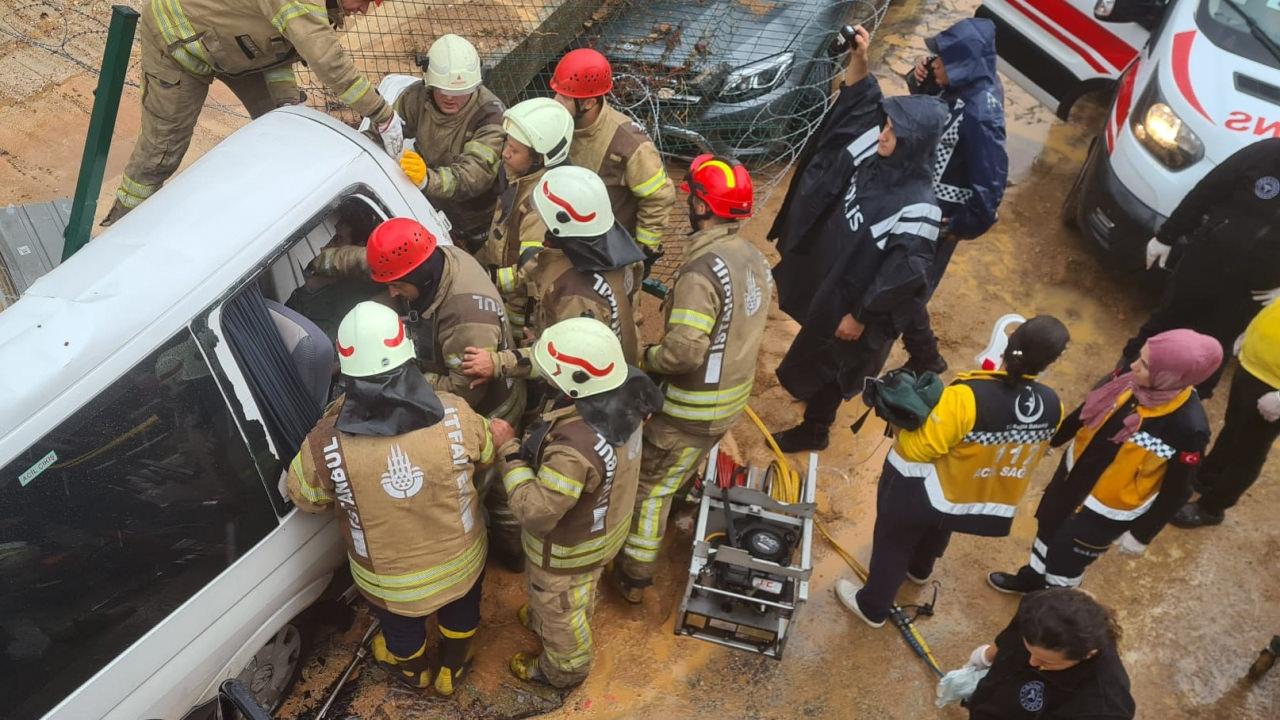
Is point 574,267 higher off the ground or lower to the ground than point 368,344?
lower

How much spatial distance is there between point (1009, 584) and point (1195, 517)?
121 cm

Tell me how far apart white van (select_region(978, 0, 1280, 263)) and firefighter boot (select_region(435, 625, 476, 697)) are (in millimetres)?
4432

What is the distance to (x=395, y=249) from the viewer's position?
11.0 ft

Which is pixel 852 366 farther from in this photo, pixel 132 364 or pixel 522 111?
pixel 132 364

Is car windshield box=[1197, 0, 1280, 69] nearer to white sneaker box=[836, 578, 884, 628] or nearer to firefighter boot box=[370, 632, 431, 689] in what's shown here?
white sneaker box=[836, 578, 884, 628]

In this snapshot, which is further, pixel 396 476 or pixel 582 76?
pixel 582 76

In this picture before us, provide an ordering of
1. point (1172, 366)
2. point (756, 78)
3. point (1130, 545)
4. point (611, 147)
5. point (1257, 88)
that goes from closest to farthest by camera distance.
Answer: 1. point (1172, 366)
2. point (1130, 545)
3. point (611, 147)
4. point (1257, 88)
5. point (756, 78)

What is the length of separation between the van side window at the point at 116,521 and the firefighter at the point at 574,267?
3.37 ft

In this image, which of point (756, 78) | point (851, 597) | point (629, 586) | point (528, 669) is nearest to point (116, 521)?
point (528, 669)

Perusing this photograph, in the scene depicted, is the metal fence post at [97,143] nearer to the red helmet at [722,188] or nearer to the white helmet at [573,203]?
the white helmet at [573,203]

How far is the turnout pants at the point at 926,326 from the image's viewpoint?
492cm

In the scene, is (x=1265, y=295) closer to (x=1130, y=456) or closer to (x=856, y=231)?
(x=1130, y=456)

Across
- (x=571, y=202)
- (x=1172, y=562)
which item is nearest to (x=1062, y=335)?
(x=571, y=202)

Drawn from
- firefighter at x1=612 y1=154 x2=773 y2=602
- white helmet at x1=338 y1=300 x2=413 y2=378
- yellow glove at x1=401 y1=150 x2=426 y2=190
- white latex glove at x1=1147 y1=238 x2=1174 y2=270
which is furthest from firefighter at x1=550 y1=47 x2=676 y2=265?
white latex glove at x1=1147 y1=238 x2=1174 y2=270
